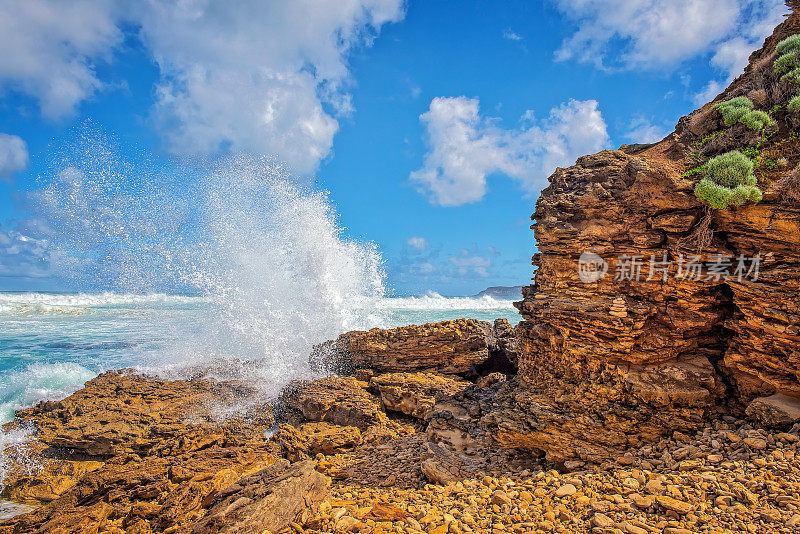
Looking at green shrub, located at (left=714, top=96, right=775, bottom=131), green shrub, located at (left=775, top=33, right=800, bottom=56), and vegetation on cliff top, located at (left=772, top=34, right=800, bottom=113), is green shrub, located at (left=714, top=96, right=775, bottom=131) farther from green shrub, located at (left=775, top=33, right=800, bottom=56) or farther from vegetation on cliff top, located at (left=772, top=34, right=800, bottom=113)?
green shrub, located at (left=775, top=33, right=800, bottom=56)

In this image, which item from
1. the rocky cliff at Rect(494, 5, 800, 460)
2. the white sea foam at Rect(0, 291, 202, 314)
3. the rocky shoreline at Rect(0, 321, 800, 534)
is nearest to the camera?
the rocky shoreline at Rect(0, 321, 800, 534)

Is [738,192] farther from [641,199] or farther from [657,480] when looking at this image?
[657,480]

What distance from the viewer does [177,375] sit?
1247 centimetres

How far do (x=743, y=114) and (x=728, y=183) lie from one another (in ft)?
4.81

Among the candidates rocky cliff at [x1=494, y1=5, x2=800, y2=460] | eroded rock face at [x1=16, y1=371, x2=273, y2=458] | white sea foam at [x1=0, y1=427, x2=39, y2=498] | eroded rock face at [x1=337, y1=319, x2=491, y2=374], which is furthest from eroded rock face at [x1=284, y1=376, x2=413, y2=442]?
white sea foam at [x1=0, y1=427, x2=39, y2=498]

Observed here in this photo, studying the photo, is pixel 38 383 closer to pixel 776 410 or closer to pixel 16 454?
pixel 16 454

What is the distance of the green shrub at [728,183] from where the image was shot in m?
4.84

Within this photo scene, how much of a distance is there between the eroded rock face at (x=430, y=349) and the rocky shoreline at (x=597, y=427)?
2.92m

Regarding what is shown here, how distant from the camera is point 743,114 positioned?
552 cm

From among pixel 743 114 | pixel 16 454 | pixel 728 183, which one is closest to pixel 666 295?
pixel 728 183

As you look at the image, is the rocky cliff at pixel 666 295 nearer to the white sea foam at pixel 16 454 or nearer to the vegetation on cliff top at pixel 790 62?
the vegetation on cliff top at pixel 790 62

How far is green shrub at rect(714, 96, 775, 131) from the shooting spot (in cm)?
538

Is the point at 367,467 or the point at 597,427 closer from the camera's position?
the point at 597,427

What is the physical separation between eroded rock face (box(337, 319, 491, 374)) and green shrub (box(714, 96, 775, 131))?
7723 mm
